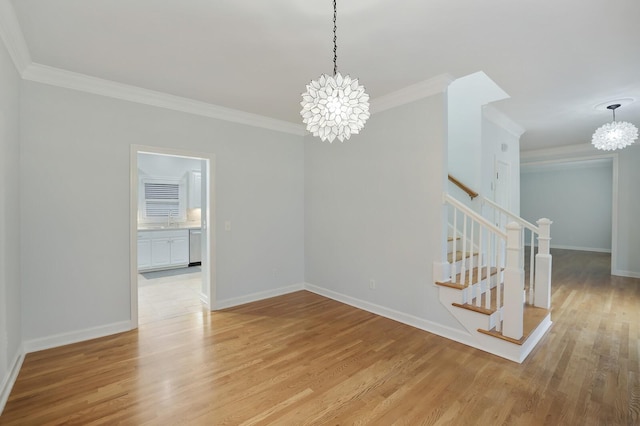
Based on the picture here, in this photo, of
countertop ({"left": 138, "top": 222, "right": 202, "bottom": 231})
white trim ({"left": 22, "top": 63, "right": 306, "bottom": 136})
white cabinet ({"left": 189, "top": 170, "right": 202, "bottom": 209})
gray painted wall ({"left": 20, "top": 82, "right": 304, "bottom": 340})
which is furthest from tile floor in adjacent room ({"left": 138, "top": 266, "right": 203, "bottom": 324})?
white trim ({"left": 22, "top": 63, "right": 306, "bottom": 136})

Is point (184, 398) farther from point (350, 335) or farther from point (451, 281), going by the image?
point (451, 281)

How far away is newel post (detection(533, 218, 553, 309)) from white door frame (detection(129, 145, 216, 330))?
4.18 m

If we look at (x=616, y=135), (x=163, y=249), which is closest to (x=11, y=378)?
(x=163, y=249)

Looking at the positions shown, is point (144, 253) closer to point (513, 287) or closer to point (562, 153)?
point (513, 287)

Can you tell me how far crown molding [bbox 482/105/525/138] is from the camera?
4.16 meters

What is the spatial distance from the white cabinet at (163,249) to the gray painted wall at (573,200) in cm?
1037

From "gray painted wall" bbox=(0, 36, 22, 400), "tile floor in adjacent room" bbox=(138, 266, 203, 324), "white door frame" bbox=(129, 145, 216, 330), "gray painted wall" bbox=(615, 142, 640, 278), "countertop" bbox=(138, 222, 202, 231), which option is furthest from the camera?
"countertop" bbox=(138, 222, 202, 231)

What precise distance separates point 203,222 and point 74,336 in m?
1.86

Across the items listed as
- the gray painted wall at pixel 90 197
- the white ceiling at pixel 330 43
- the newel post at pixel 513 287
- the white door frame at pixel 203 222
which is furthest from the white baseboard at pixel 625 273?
the white door frame at pixel 203 222

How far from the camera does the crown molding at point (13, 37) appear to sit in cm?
193

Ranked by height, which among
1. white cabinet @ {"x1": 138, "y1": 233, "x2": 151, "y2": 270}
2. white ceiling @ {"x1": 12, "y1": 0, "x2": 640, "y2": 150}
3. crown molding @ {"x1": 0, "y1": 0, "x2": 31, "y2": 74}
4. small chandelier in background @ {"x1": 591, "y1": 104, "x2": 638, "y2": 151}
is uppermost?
white ceiling @ {"x1": 12, "y1": 0, "x2": 640, "y2": 150}

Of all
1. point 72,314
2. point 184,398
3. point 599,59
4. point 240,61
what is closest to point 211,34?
point 240,61

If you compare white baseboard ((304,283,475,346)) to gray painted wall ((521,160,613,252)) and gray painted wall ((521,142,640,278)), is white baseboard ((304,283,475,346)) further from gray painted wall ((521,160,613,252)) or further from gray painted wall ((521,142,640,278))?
gray painted wall ((521,160,613,252))

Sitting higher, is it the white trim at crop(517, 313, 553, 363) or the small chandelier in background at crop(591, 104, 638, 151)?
the small chandelier in background at crop(591, 104, 638, 151)
